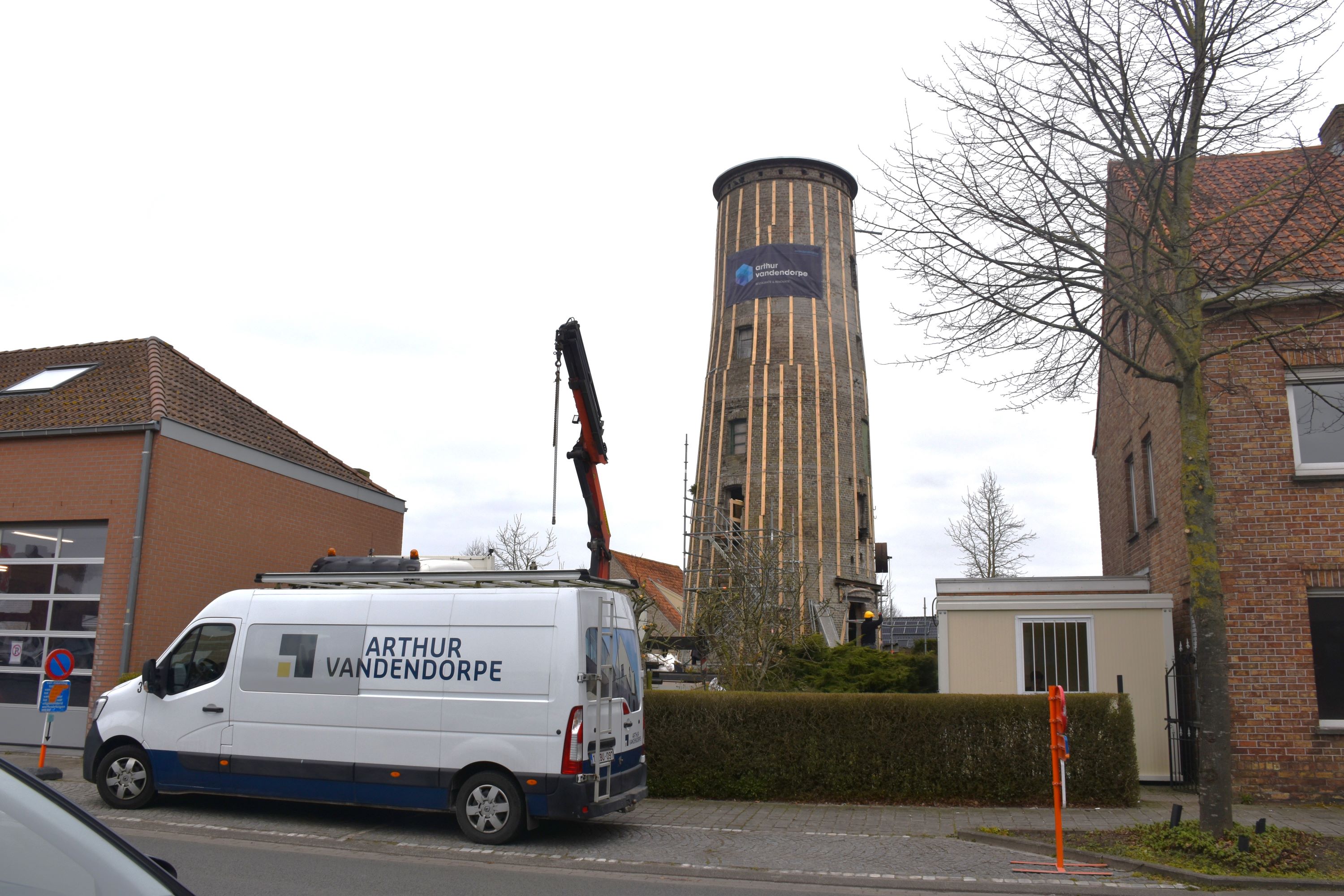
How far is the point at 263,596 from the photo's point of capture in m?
11.0

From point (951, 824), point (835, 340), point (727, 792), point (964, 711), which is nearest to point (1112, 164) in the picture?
point (964, 711)

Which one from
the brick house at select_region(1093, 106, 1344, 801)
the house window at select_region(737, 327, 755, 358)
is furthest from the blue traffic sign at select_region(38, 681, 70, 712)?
the house window at select_region(737, 327, 755, 358)

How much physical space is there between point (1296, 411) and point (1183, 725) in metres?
4.44

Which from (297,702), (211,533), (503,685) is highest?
(211,533)

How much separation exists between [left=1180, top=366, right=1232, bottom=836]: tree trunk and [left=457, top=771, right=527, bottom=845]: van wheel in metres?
6.28

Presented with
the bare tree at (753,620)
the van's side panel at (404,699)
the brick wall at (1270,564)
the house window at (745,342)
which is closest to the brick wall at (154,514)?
the van's side panel at (404,699)

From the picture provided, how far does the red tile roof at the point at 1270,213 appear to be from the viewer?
31.6 ft

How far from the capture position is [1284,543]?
12.7 metres

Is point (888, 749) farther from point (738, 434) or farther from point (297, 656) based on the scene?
point (738, 434)

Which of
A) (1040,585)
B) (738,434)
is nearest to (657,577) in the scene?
(738,434)

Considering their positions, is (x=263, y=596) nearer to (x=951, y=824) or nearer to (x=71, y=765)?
(x=71, y=765)

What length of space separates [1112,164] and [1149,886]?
7.75 meters

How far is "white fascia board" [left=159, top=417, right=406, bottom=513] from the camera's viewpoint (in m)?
16.7

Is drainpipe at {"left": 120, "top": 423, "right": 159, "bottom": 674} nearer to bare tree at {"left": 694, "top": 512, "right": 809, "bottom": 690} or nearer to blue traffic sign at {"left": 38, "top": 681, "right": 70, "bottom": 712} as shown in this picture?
blue traffic sign at {"left": 38, "top": 681, "right": 70, "bottom": 712}
